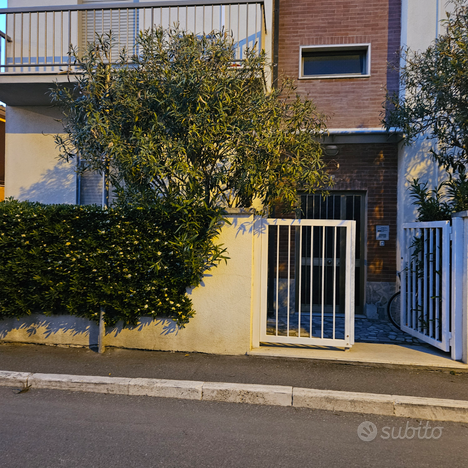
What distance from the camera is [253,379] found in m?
4.67

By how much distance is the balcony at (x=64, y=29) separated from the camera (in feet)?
23.4

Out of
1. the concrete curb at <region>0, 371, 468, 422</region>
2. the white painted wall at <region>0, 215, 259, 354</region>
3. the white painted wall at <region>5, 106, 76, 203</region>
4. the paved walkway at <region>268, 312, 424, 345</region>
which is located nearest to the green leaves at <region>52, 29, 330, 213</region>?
the white painted wall at <region>0, 215, 259, 354</region>

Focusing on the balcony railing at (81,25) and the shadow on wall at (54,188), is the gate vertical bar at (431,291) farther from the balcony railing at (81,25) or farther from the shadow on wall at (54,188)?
the shadow on wall at (54,188)

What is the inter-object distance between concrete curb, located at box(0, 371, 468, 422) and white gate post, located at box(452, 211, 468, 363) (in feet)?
4.05

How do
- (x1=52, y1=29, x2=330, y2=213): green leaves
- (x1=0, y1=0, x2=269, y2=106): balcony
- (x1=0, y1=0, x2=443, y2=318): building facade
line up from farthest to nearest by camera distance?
(x1=0, y1=0, x2=443, y2=318): building facade
(x1=0, y1=0, x2=269, y2=106): balcony
(x1=52, y1=29, x2=330, y2=213): green leaves

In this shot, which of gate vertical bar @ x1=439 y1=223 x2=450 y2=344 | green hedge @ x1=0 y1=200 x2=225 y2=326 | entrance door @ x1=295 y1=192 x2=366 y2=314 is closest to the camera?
gate vertical bar @ x1=439 y1=223 x2=450 y2=344

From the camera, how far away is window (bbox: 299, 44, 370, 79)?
28.0ft

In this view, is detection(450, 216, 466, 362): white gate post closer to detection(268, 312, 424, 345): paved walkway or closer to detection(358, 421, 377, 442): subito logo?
detection(268, 312, 424, 345): paved walkway

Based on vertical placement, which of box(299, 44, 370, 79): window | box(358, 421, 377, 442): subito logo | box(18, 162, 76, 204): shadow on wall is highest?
box(299, 44, 370, 79): window

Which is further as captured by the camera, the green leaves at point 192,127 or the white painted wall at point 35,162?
the white painted wall at point 35,162

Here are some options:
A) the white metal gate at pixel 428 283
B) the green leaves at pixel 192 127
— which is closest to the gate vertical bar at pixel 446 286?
the white metal gate at pixel 428 283

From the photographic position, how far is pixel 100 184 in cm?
830

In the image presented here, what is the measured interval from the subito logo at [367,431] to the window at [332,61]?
6.86 m

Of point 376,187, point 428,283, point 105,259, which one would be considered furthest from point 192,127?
point 376,187
